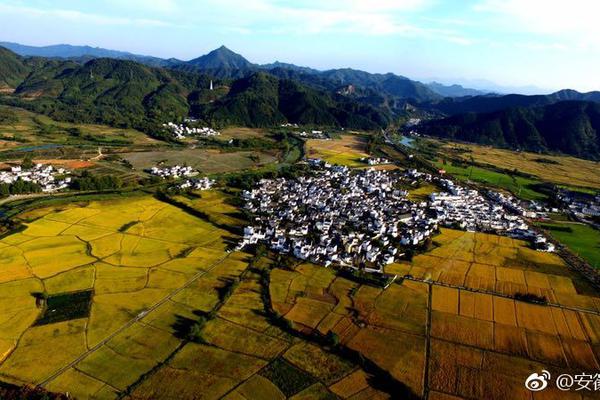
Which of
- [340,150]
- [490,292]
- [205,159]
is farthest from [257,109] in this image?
[490,292]

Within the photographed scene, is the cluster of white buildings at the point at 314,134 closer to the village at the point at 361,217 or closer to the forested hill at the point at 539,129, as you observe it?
the forested hill at the point at 539,129

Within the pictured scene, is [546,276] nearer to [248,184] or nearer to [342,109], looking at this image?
[248,184]

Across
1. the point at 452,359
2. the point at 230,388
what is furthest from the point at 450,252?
the point at 230,388

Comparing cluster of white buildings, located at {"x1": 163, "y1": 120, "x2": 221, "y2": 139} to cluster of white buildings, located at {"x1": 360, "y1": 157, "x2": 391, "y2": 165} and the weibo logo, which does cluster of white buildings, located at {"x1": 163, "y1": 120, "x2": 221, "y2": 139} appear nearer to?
cluster of white buildings, located at {"x1": 360, "y1": 157, "x2": 391, "y2": 165}

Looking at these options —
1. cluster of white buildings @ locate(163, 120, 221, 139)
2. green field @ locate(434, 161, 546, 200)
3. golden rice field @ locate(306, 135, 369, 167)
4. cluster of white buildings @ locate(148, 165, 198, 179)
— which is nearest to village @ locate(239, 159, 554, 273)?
green field @ locate(434, 161, 546, 200)

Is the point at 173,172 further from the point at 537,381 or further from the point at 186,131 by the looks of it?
the point at 537,381
